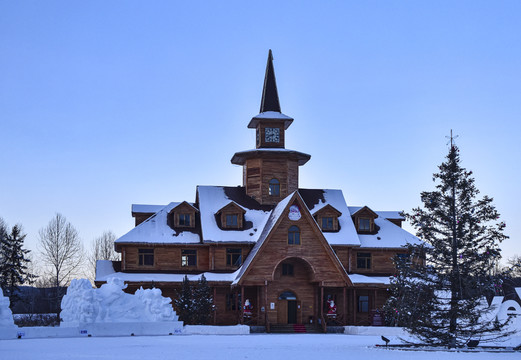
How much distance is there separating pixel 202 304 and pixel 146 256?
6995 mm

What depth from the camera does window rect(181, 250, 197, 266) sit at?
147 ft

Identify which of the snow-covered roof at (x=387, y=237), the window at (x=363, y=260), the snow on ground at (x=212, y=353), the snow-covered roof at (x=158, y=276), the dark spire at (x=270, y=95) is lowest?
the snow on ground at (x=212, y=353)

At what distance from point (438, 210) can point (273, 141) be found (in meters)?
25.8

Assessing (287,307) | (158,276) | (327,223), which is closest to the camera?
(158,276)

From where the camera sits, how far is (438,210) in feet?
80.3

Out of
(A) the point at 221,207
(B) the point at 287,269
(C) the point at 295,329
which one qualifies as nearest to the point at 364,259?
(B) the point at 287,269

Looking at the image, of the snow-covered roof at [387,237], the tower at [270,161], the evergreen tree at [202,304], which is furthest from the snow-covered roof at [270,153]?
the evergreen tree at [202,304]

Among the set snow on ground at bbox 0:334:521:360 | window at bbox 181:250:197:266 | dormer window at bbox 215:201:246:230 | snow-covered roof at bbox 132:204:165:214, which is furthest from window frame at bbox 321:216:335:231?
snow on ground at bbox 0:334:521:360

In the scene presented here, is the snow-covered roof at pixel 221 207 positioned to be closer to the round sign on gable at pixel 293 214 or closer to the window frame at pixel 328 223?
the round sign on gable at pixel 293 214

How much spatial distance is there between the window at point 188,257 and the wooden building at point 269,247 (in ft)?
0.22

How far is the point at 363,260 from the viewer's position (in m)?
46.8

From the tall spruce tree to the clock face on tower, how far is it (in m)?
25.4

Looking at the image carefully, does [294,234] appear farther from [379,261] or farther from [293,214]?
[379,261]

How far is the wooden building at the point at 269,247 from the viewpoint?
135ft
